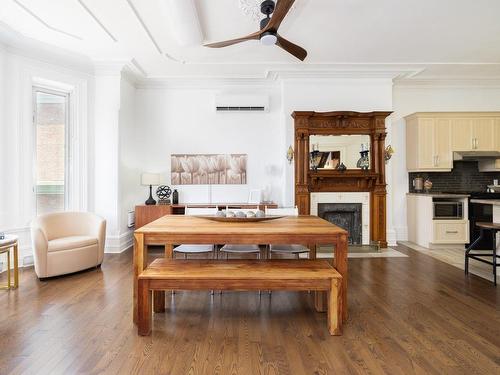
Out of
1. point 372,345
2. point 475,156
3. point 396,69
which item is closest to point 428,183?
point 475,156

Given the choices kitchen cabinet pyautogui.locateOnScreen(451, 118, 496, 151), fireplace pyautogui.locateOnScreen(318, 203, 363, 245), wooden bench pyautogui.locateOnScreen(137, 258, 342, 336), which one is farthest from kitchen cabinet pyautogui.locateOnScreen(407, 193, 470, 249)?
wooden bench pyautogui.locateOnScreen(137, 258, 342, 336)

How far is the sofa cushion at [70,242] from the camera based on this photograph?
356 cm

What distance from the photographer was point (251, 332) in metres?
2.33

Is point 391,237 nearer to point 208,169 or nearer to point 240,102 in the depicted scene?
point 208,169

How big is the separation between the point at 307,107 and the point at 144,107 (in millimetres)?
3109

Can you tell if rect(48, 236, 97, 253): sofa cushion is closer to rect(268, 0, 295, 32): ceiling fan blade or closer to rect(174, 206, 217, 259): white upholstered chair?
rect(174, 206, 217, 259): white upholstered chair

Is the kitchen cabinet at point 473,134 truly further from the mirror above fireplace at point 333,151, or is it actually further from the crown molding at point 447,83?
the mirror above fireplace at point 333,151

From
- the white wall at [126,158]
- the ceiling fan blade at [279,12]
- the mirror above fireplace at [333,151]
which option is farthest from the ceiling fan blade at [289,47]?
the white wall at [126,158]

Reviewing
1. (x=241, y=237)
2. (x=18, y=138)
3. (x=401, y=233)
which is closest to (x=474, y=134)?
(x=401, y=233)

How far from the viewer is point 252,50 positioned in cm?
A: 432

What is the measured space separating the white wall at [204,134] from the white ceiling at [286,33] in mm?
650

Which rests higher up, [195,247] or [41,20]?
[41,20]

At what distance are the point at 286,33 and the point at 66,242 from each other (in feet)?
12.6

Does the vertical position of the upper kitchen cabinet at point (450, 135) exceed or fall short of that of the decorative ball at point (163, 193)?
it exceeds it
